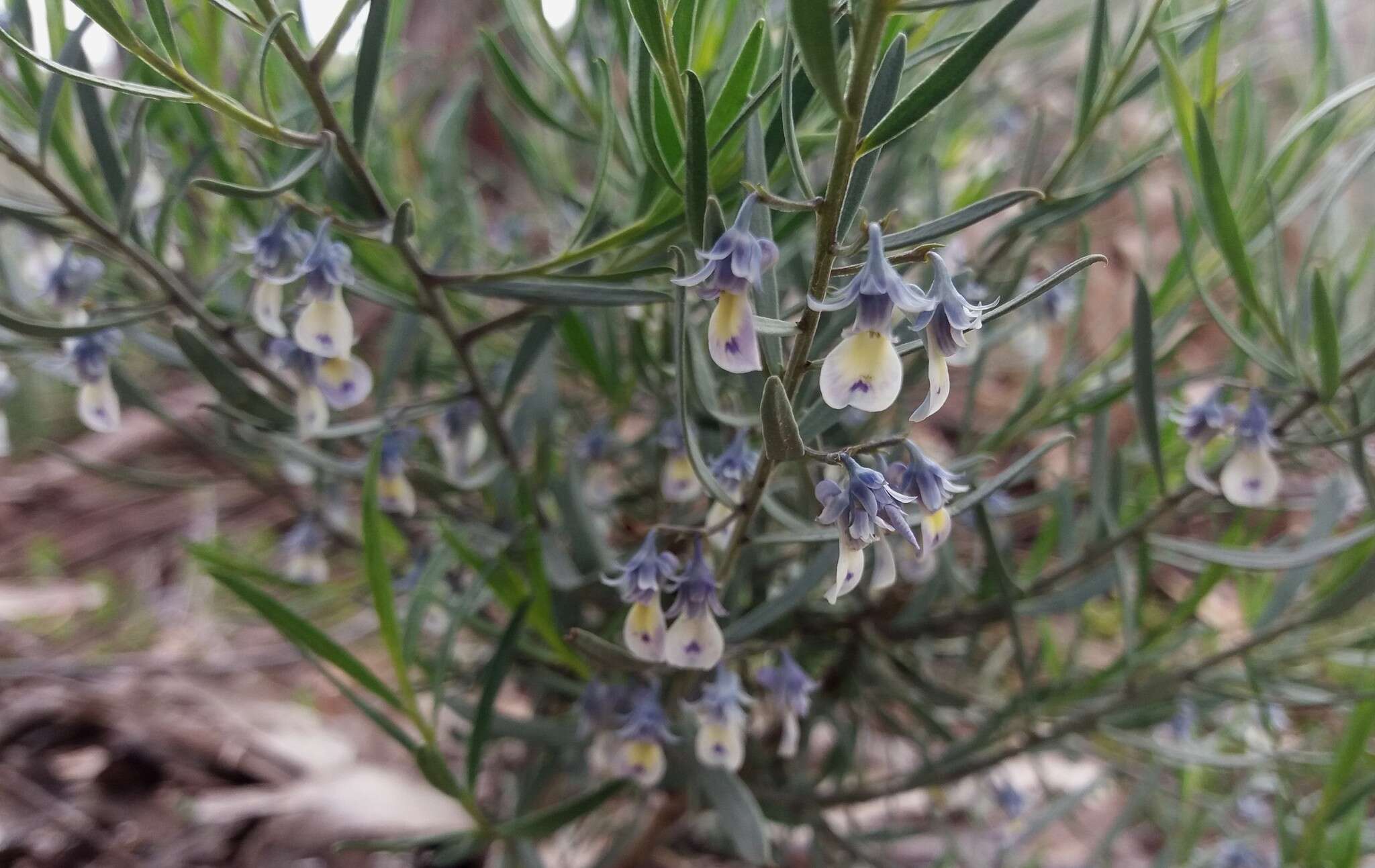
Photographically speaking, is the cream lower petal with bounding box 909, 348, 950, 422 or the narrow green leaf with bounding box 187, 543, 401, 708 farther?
the narrow green leaf with bounding box 187, 543, 401, 708

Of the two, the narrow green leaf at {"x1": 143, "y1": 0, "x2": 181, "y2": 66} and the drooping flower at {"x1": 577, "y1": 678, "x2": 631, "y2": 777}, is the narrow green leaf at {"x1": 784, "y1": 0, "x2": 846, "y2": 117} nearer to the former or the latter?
the narrow green leaf at {"x1": 143, "y1": 0, "x2": 181, "y2": 66}

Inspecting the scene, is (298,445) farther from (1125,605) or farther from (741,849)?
(1125,605)

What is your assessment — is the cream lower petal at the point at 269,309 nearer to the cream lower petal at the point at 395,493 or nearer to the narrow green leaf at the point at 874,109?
the cream lower petal at the point at 395,493

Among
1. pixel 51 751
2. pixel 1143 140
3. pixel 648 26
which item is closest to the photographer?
pixel 648 26

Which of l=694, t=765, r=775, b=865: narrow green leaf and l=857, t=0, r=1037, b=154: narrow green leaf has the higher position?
l=857, t=0, r=1037, b=154: narrow green leaf

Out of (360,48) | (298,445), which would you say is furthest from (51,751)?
(360,48)

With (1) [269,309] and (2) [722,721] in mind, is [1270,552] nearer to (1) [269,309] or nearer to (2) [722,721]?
(2) [722,721]

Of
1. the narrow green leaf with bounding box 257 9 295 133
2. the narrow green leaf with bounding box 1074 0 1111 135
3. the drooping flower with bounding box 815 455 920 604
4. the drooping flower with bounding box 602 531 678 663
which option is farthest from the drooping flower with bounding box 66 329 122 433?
the narrow green leaf with bounding box 1074 0 1111 135
